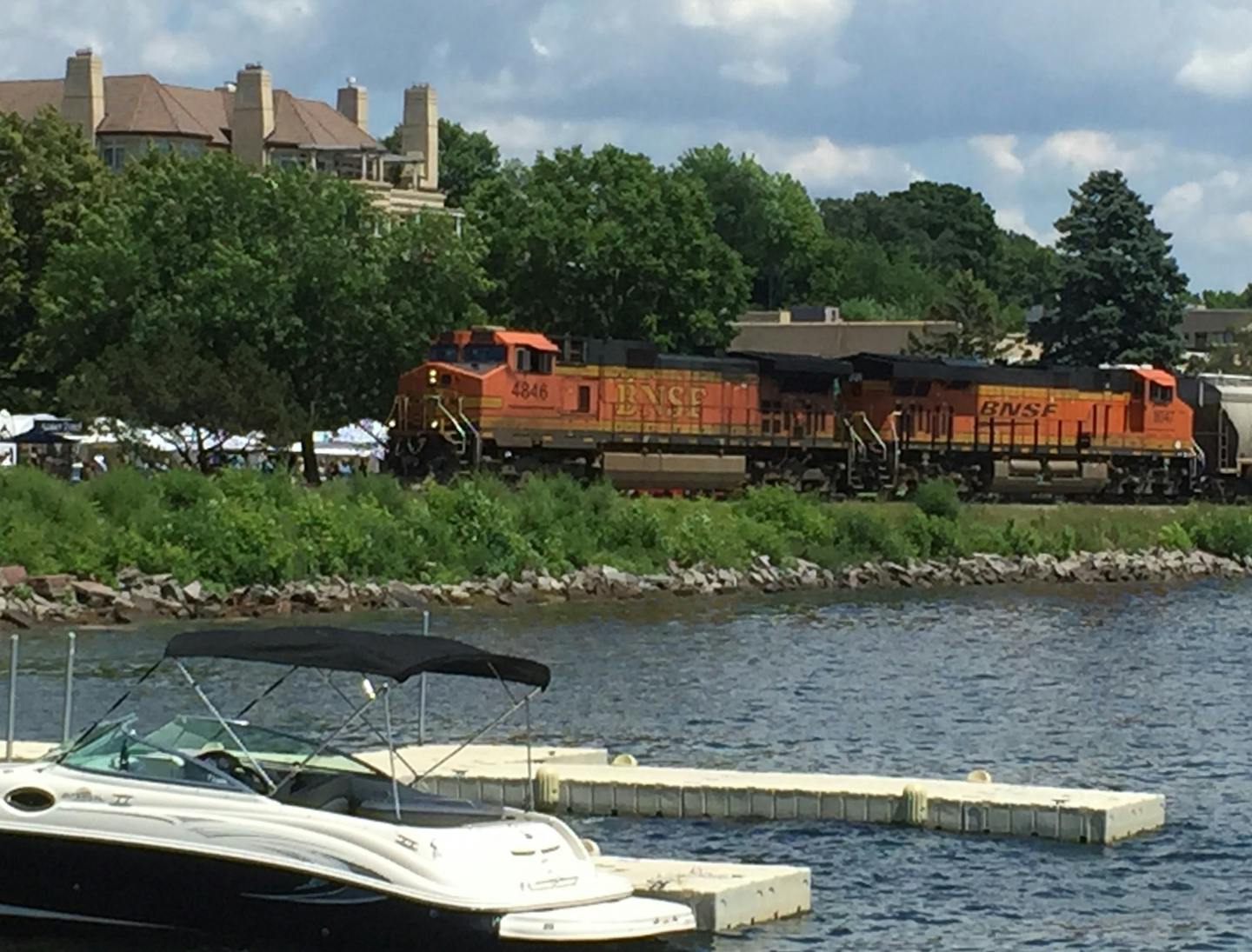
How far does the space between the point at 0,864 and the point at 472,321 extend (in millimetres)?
56290

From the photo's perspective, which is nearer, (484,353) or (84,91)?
(484,353)

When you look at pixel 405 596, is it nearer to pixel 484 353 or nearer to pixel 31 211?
pixel 484 353

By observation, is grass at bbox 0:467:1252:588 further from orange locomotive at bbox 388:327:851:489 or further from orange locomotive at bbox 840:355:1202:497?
orange locomotive at bbox 840:355:1202:497

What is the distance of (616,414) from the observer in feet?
218

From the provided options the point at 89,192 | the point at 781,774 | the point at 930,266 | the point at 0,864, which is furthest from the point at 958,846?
the point at 930,266

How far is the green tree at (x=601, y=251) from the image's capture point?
311 ft

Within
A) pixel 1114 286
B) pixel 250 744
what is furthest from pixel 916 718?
pixel 1114 286

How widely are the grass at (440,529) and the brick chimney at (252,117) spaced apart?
2738 inches

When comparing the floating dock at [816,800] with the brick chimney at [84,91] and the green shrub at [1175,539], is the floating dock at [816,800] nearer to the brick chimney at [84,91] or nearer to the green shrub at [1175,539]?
the green shrub at [1175,539]

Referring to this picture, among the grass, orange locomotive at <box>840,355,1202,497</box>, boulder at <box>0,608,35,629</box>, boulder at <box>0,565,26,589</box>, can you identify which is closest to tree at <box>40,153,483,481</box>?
the grass

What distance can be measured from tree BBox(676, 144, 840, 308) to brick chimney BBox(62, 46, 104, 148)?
41639mm

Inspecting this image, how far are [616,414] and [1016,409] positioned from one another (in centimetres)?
1650

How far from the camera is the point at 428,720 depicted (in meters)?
32.4

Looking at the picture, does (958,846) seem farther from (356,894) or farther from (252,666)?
(252,666)
